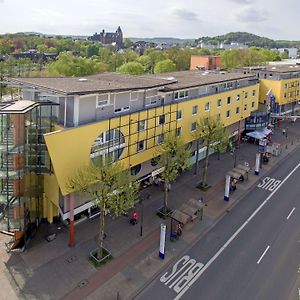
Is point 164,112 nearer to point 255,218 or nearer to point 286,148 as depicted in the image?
point 255,218

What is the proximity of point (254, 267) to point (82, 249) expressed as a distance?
579 inches

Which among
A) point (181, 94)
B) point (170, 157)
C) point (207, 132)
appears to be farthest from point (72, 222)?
point (181, 94)

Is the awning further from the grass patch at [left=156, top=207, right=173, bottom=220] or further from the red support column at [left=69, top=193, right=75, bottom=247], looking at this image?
the red support column at [left=69, top=193, right=75, bottom=247]

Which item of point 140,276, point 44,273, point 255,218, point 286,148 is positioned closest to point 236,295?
point 140,276

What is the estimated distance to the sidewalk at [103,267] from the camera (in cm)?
2466

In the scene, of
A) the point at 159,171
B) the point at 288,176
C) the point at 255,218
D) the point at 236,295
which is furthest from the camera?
the point at 288,176

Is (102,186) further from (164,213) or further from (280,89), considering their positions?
(280,89)

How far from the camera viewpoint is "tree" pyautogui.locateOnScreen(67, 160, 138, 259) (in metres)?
26.7

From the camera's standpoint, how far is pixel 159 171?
40062mm

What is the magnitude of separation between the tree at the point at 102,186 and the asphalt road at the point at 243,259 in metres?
6.44

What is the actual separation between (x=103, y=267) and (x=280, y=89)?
5391 cm

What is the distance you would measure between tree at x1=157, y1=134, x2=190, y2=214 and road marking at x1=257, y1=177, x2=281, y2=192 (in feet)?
43.8

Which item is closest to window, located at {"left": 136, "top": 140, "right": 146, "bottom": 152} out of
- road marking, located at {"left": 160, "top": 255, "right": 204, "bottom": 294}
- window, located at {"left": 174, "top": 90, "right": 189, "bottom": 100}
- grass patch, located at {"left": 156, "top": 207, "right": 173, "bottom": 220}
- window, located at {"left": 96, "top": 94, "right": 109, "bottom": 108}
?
window, located at {"left": 96, "top": 94, "right": 109, "bottom": 108}

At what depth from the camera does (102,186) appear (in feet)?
88.8
